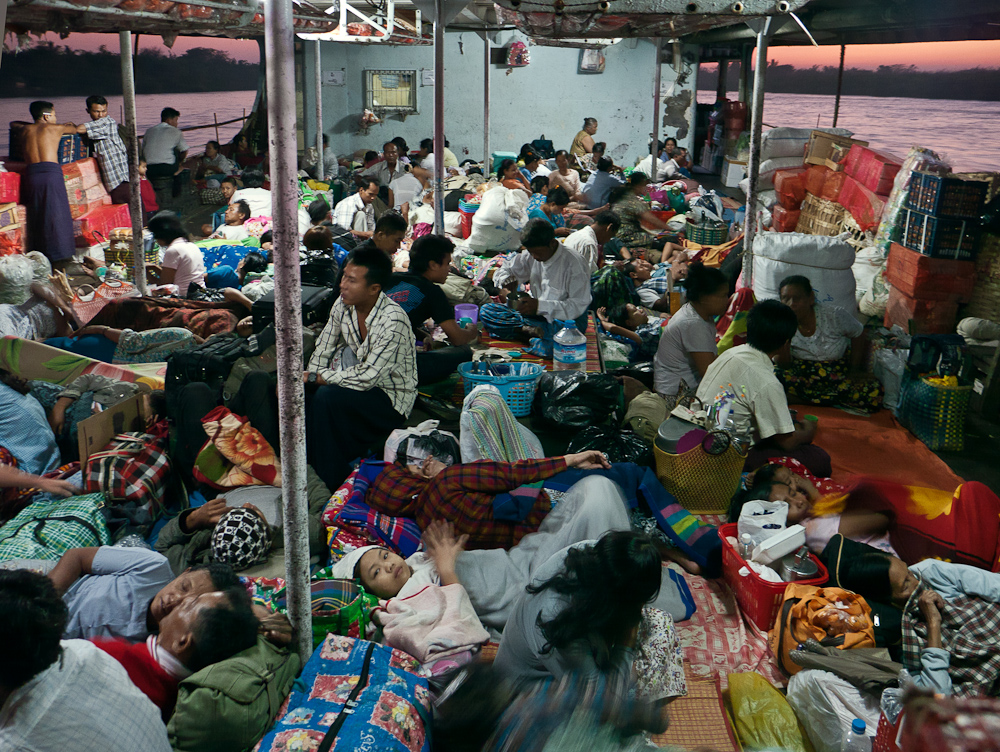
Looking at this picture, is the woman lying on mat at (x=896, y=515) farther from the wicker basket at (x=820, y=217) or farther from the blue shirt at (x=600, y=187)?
the blue shirt at (x=600, y=187)

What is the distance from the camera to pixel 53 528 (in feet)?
11.0

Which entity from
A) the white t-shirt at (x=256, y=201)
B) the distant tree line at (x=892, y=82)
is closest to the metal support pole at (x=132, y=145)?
the white t-shirt at (x=256, y=201)

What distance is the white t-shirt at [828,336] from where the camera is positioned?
17.8 feet

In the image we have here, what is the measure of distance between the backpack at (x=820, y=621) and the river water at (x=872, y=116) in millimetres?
5727

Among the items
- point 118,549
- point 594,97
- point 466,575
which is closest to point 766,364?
point 466,575

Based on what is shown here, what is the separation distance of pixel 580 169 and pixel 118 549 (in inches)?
471

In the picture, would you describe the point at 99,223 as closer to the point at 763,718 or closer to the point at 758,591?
the point at 758,591

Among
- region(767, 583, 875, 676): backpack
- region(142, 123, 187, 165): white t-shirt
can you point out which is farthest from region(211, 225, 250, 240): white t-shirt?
region(767, 583, 875, 676): backpack

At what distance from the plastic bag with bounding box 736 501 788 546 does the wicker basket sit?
604 cm

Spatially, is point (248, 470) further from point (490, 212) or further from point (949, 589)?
point (490, 212)

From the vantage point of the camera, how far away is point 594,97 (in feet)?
57.7

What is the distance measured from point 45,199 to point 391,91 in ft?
32.0

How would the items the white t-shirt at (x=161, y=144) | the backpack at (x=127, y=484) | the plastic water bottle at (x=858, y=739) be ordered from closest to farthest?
the plastic water bottle at (x=858, y=739), the backpack at (x=127, y=484), the white t-shirt at (x=161, y=144)

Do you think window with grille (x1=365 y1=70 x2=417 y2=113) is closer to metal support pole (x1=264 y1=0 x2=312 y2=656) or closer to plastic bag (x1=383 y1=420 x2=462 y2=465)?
plastic bag (x1=383 y1=420 x2=462 y2=465)
